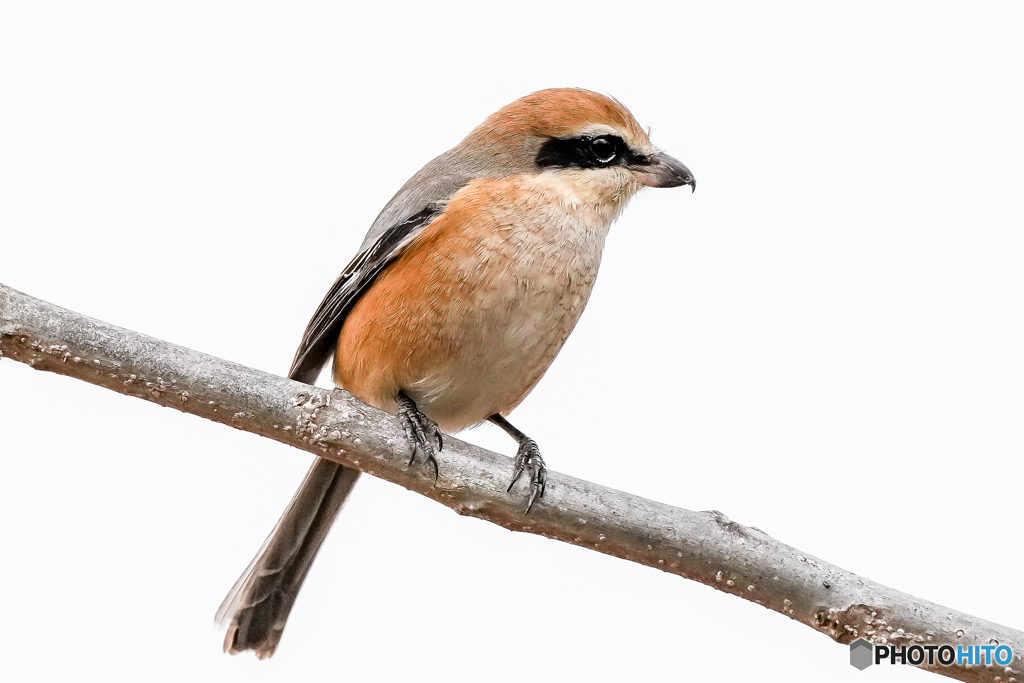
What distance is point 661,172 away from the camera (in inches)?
137

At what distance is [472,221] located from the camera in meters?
3.16

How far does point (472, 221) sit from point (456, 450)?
0.78 m

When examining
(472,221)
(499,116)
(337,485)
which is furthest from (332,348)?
(499,116)

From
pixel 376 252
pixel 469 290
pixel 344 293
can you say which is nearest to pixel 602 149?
pixel 469 290

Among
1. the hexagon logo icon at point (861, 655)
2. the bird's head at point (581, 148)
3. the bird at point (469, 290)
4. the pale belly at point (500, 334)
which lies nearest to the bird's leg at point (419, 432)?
the bird at point (469, 290)

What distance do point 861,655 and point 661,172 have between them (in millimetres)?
1748

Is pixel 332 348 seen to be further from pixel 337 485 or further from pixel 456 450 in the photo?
pixel 456 450

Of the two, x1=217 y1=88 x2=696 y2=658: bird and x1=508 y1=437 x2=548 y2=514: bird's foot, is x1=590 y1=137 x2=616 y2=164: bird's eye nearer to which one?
x1=217 y1=88 x2=696 y2=658: bird

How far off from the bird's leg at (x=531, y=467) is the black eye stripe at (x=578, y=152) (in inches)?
38.7

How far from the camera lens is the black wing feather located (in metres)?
3.31

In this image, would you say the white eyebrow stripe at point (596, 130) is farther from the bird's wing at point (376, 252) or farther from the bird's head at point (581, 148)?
the bird's wing at point (376, 252)

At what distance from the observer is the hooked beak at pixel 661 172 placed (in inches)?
Result: 136
